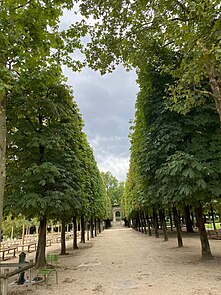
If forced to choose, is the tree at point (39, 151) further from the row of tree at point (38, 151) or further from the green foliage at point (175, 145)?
the green foliage at point (175, 145)

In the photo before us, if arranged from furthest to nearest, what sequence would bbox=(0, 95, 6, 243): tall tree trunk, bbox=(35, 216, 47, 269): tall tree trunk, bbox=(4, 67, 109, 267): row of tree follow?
1. bbox=(35, 216, 47, 269): tall tree trunk
2. bbox=(4, 67, 109, 267): row of tree
3. bbox=(0, 95, 6, 243): tall tree trunk

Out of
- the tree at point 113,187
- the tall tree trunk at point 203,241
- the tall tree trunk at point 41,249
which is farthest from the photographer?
the tree at point 113,187

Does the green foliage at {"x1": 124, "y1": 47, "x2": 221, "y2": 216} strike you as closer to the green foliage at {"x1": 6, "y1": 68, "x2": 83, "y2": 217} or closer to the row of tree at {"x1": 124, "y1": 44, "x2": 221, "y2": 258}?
the row of tree at {"x1": 124, "y1": 44, "x2": 221, "y2": 258}

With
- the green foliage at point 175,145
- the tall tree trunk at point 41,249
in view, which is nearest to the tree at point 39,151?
the tall tree trunk at point 41,249

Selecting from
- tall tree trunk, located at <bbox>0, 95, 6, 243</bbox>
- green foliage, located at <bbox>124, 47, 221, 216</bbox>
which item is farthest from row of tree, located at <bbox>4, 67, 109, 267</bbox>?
green foliage, located at <bbox>124, 47, 221, 216</bbox>

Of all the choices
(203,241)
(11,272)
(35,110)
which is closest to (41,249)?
(11,272)

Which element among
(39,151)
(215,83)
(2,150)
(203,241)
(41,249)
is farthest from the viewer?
(39,151)

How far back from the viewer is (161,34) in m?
9.49

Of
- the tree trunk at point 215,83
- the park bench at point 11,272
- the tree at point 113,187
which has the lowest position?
the park bench at point 11,272

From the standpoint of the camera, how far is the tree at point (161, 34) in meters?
6.20

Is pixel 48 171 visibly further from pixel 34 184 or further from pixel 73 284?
pixel 73 284

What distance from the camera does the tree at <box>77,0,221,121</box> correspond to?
20.3ft

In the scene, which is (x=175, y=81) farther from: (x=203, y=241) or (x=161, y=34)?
(x=203, y=241)

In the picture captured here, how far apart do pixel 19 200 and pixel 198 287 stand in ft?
23.9
